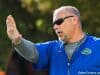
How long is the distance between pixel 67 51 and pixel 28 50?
1.21 ft

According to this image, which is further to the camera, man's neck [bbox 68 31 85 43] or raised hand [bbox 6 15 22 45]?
man's neck [bbox 68 31 85 43]

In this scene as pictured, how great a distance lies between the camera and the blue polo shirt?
569 cm

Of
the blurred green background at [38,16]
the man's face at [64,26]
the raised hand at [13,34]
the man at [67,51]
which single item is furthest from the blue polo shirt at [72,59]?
the blurred green background at [38,16]

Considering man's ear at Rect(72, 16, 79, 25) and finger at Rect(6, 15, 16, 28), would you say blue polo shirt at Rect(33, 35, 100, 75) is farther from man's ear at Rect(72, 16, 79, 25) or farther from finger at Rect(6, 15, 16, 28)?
finger at Rect(6, 15, 16, 28)

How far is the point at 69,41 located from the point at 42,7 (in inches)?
223

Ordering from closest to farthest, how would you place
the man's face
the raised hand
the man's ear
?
1. the raised hand
2. the man's face
3. the man's ear

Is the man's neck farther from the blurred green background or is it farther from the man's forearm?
the blurred green background

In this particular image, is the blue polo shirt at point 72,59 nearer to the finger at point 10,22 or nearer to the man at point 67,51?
the man at point 67,51

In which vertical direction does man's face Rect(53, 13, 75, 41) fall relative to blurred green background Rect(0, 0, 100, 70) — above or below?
above

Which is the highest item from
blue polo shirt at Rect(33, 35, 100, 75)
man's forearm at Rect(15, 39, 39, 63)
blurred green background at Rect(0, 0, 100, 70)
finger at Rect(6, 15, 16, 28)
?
finger at Rect(6, 15, 16, 28)

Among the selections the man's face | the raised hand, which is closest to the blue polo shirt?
the man's face

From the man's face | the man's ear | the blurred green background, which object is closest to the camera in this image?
the man's face

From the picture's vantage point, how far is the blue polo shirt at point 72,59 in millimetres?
5688

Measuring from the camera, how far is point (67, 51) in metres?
5.76
